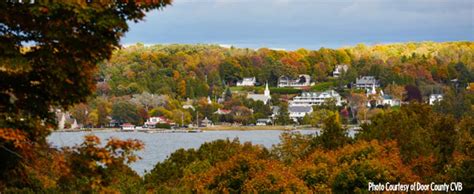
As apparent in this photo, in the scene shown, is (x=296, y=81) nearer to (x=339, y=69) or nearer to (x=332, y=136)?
(x=339, y=69)

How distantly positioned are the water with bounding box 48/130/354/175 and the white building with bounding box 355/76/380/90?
4634 cm

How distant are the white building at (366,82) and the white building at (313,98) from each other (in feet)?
35.5

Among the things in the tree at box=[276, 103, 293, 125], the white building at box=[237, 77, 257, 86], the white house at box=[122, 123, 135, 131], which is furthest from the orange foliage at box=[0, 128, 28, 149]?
the white building at box=[237, 77, 257, 86]

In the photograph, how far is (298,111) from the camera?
148875mm

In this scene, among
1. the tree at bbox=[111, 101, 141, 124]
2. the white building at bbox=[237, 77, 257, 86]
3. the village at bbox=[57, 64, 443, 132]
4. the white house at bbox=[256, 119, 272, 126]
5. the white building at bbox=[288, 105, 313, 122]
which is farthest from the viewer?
the white building at bbox=[237, 77, 257, 86]

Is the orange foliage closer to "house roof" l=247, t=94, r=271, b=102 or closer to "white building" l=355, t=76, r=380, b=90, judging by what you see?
"house roof" l=247, t=94, r=271, b=102

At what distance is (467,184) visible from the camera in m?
22.8

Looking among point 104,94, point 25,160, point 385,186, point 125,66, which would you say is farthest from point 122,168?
point 125,66

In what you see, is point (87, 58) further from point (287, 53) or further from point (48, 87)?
point (287, 53)

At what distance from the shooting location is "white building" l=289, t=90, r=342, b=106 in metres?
155

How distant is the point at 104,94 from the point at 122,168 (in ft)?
401

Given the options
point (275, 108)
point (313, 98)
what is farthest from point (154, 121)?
point (313, 98)

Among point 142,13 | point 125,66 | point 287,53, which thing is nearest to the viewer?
point 142,13

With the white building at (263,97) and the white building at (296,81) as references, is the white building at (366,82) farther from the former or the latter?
the white building at (263,97)
